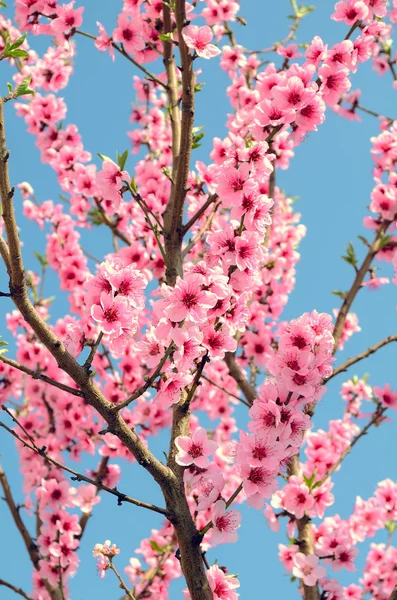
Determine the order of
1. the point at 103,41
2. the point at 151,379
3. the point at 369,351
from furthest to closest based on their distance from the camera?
the point at 369,351
the point at 103,41
the point at 151,379

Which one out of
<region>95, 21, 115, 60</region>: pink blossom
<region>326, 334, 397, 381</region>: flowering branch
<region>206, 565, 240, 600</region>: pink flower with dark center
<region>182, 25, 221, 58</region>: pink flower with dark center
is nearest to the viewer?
<region>206, 565, 240, 600</region>: pink flower with dark center

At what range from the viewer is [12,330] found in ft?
23.1

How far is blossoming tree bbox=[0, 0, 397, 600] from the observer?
9.11 ft

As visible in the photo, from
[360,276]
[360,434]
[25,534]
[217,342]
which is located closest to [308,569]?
[360,434]

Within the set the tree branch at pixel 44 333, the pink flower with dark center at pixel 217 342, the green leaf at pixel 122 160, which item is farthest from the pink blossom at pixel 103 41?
the pink flower with dark center at pixel 217 342

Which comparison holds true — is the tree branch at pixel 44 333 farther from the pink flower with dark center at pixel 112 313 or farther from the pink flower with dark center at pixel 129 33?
the pink flower with dark center at pixel 129 33

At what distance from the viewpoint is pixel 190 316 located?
270 cm

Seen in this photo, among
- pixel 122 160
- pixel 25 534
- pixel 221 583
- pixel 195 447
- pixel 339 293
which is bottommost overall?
pixel 221 583

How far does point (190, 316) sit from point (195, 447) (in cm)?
77

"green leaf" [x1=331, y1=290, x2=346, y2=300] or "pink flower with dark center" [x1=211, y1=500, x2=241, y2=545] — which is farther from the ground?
"green leaf" [x1=331, y1=290, x2=346, y2=300]

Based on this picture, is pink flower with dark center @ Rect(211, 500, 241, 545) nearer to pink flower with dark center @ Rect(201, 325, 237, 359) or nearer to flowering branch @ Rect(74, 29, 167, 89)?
pink flower with dark center @ Rect(201, 325, 237, 359)

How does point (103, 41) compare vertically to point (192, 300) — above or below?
above

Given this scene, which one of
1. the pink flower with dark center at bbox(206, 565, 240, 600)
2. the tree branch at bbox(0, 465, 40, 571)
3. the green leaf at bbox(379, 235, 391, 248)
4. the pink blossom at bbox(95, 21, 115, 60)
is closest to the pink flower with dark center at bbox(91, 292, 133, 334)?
the pink flower with dark center at bbox(206, 565, 240, 600)

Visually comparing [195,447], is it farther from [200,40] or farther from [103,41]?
[103,41]
